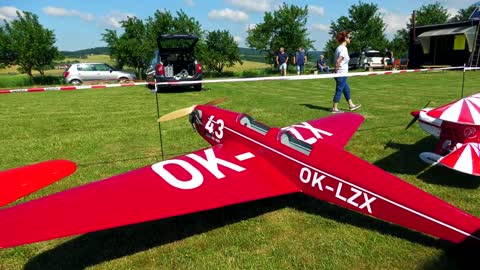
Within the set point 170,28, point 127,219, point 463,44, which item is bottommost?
point 127,219

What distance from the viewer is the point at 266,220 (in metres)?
4.36

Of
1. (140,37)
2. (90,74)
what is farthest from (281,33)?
(90,74)

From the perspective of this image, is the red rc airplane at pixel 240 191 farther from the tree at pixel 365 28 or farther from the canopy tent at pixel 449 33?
the tree at pixel 365 28

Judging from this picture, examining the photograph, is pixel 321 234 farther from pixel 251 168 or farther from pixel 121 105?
pixel 121 105

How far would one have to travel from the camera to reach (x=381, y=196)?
3535 mm

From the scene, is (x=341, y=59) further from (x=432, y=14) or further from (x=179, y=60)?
(x=432, y=14)

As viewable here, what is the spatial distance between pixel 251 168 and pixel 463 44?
29.9 meters

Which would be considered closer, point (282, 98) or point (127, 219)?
point (127, 219)

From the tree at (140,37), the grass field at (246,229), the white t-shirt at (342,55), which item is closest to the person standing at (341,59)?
the white t-shirt at (342,55)

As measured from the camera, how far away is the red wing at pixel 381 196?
10.4 feet

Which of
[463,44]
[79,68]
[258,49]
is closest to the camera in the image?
[79,68]

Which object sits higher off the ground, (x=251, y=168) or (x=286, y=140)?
(x=286, y=140)

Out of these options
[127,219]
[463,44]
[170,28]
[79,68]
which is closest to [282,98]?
[127,219]

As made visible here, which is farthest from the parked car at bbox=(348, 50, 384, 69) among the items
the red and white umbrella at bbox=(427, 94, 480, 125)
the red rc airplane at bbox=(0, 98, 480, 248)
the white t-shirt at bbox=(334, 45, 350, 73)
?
the red rc airplane at bbox=(0, 98, 480, 248)
